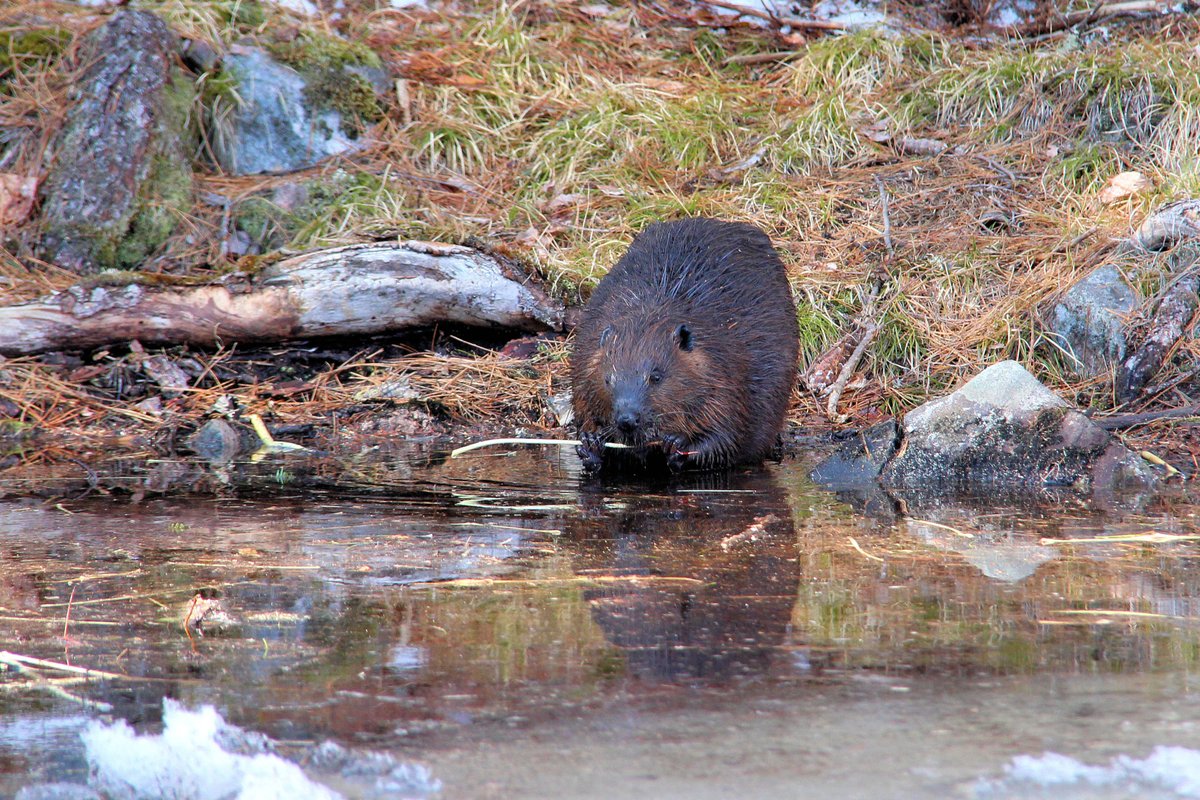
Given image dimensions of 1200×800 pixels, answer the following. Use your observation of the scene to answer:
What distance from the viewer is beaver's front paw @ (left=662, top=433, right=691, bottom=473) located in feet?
15.6

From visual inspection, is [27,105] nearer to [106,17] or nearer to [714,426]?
[106,17]

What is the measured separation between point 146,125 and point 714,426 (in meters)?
4.00

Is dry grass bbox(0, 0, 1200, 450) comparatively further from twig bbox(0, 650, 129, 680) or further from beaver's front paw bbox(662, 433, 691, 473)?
twig bbox(0, 650, 129, 680)

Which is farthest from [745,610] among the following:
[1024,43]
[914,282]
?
[1024,43]

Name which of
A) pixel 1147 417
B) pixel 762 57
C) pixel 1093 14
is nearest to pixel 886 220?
pixel 1147 417

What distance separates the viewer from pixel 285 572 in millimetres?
2990

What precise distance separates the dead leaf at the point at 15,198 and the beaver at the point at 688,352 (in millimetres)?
3488

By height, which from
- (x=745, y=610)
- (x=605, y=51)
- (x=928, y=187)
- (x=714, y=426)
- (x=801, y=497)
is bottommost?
(x=745, y=610)

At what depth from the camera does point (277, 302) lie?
5.66m

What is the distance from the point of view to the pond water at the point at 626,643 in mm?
1811

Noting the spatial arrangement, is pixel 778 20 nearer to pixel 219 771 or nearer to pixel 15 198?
pixel 15 198

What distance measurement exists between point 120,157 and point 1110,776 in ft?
20.6

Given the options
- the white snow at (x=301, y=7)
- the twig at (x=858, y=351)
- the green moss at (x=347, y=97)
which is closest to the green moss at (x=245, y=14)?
the white snow at (x=301, y=7)

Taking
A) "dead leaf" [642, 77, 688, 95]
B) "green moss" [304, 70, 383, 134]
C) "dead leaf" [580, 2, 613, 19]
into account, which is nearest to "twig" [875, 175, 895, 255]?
"dead leaf" [642, 77, 688, 95]
